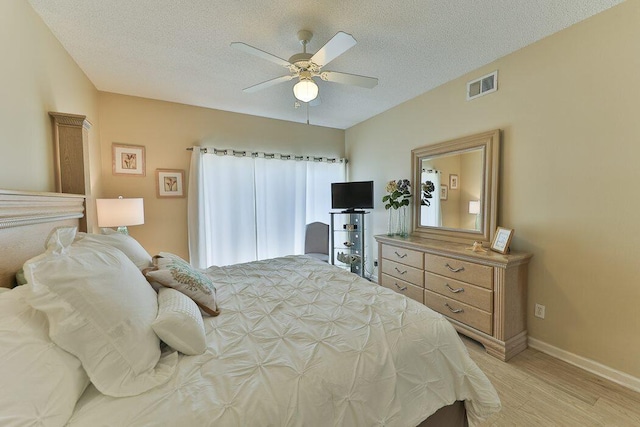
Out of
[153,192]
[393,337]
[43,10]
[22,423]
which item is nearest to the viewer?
[22,423]

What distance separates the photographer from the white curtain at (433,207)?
9.98ft

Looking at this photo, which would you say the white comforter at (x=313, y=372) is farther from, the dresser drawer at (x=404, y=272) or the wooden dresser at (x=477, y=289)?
the dresser drawer at (x=404, y=272)

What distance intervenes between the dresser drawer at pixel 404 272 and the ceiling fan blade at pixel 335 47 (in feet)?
7.33

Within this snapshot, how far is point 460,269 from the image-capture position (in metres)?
2.35

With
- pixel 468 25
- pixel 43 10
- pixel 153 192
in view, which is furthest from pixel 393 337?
pixel 153 192

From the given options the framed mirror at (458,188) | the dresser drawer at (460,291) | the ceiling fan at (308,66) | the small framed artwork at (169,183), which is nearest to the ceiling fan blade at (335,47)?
the ceiling fan at (308,66)

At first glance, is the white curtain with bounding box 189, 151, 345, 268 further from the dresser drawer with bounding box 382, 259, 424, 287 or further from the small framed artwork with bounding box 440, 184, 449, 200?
Answer: the small framed artwork with bounding box 440, 184, 449, 200

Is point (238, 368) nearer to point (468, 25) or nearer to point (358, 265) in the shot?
point (468, 25)

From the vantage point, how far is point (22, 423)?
0.61 metres

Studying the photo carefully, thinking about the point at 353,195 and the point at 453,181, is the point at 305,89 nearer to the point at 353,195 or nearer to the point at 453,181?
the point at 453,181

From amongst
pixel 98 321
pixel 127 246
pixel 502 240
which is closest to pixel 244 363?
pixel 98 321

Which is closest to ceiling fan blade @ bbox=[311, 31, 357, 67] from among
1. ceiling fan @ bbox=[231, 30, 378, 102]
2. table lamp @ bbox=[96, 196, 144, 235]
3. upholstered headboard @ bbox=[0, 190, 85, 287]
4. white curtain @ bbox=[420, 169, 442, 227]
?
ceiling fan @ bbox=[231, 30, 378, 102]

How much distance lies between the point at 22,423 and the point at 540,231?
309 centimetres

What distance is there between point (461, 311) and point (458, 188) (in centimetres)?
130
